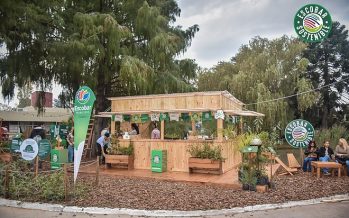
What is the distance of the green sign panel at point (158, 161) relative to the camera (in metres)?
12.5

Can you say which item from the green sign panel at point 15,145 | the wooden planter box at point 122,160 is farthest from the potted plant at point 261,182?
the green sign panel at point 15,145

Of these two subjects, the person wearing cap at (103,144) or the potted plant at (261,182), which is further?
the person wearing cap at (103,144)

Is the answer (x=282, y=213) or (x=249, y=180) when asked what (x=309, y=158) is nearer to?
(x=249, y=180)

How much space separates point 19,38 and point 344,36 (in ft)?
77.9

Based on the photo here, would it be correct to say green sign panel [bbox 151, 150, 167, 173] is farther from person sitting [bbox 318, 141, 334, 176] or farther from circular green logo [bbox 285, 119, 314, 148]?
person sitting [bbox 318, 141, 334, 176]

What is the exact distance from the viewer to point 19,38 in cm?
1593

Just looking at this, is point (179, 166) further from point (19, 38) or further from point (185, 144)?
point (19, 38)

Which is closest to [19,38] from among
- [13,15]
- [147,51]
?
[13,15]

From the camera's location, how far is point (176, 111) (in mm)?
13156

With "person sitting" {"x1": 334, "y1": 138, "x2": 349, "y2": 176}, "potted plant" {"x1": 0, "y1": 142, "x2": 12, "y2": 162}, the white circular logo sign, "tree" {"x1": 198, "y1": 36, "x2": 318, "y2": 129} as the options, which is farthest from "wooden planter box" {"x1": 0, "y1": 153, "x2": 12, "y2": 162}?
"tree" {"x1": 198, "y1": 36, "x2": 318, "y2": 129}

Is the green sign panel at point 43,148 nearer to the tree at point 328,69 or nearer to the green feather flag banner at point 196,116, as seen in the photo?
the green feather flag banner at point 196,116

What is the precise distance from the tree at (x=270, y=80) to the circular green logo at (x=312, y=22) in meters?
17.3

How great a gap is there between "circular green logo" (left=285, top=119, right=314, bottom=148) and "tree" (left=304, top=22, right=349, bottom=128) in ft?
47.8

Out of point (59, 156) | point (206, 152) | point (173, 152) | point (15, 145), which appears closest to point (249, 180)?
point (206, 152)
